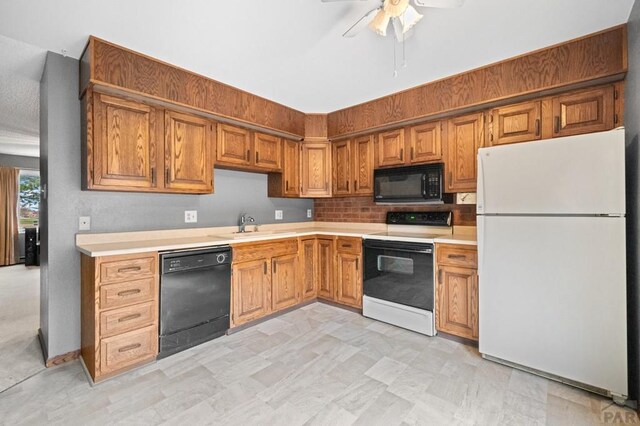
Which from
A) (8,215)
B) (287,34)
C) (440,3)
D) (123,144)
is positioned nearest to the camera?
(440,3)

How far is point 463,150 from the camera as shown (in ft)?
8.89

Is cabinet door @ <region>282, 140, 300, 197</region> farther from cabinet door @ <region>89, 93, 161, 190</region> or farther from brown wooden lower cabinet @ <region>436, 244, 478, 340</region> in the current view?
brown wooden lower cabinet @ <region>436, 244, 478, 340</region>

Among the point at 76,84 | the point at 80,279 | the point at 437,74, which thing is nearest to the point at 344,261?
the point at 437,74

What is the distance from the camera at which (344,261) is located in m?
3.34

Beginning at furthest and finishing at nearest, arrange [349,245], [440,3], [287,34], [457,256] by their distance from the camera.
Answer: [349,245], [457,256], [287,34], [440,3]

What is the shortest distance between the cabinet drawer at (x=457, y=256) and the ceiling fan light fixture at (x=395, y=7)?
183cm

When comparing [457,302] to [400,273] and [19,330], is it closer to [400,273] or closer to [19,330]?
[400,273]

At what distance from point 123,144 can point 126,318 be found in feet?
4.37

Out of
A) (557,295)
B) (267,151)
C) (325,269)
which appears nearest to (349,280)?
(325,269)

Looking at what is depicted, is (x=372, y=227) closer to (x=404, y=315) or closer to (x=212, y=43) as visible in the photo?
(x=404, y=315)

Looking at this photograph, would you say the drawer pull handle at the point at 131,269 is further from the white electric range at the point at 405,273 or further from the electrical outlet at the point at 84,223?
the white electric range at the point at 405,273

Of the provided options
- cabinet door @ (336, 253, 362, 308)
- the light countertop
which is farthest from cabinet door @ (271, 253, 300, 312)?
cabinet door @ (336, 253, 362, 308)

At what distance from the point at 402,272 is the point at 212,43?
2.53 metres

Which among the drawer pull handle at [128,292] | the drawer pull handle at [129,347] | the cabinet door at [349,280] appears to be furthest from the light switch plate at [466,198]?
the drawer pull handle at [129,347]
